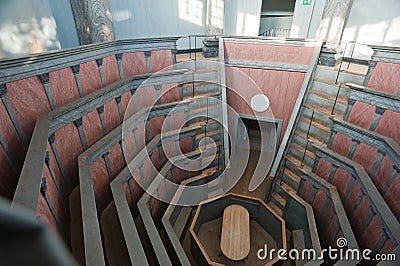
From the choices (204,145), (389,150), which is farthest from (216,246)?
(389,150)

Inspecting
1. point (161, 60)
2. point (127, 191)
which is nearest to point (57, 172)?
point (127, 191)

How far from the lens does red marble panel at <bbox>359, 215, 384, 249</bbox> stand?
356 centimetres

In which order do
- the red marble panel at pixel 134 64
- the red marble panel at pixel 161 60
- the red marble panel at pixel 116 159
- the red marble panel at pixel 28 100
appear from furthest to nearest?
the red marble panel at pixel 161 60 → the red marble panel at pixel 134 64 → the red marble panel at pixel 116 159 → the red marble panel at pixel 28 100

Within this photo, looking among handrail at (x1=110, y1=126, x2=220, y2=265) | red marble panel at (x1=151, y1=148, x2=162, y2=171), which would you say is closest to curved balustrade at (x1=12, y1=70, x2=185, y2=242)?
handrail at (x1=110, y1=126, x2=220, y2=265)

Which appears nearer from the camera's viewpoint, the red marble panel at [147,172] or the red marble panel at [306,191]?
the red marble panel at [147,172]

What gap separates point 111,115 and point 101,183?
140 centimetres

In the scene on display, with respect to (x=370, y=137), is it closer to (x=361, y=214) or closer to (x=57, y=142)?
(x=361, y=214)

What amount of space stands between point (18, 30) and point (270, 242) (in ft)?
23.1

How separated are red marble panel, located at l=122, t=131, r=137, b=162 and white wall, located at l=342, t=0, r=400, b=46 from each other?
22.2 feet

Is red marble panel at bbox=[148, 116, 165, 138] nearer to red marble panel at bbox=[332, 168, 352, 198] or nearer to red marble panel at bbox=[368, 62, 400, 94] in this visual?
red marble panel at bbox=[332, 168, 352, 198]

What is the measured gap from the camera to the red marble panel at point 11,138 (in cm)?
289

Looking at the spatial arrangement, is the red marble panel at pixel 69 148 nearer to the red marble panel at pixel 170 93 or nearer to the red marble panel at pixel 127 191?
the red marble panel at pixel 127 191

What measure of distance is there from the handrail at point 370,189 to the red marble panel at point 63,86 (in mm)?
4999

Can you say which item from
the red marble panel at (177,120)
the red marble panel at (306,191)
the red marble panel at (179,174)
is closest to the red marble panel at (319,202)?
the red marble panel at (306,191)
